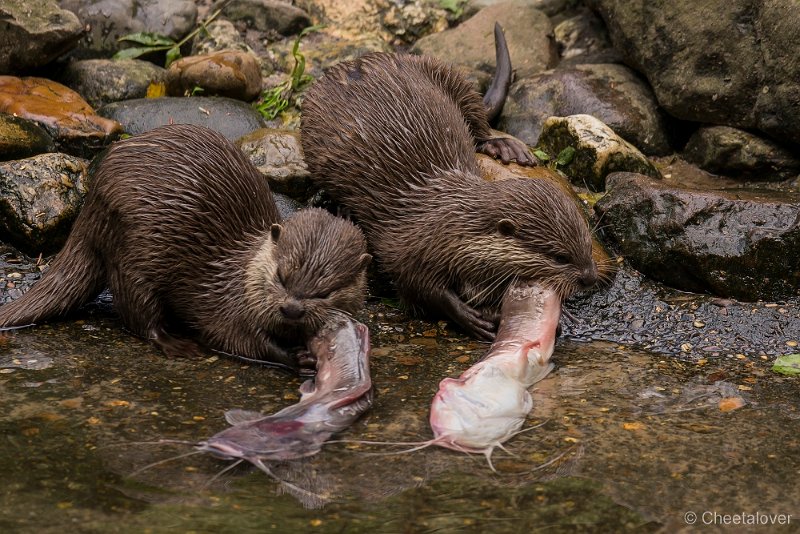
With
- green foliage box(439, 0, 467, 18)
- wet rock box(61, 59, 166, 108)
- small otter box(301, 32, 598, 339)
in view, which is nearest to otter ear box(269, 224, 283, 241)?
small otter box(301, 32, 598, 339)

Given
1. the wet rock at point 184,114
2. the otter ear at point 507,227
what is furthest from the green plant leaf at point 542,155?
the wet rock at point 184,114

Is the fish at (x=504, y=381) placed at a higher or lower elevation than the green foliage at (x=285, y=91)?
lower

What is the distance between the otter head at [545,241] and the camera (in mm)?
4051

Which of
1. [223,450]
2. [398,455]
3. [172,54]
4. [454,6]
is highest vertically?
[454,6]

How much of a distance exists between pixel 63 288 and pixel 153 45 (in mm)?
2688

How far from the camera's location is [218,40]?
6379mm

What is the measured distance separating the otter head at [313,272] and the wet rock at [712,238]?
4.42 ft

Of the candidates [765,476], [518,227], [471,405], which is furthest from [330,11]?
[765,476]

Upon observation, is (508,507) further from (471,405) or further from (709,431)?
(709,431)

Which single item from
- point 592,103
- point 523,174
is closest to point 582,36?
point 592,103

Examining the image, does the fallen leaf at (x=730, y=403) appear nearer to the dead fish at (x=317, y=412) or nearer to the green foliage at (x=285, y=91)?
the dead fish at (x=317, y=412)

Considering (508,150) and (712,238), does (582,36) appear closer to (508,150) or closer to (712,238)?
(508,150)

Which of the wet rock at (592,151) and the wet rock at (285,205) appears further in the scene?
the wet rock at (592,151)

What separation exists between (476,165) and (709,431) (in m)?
1.94
